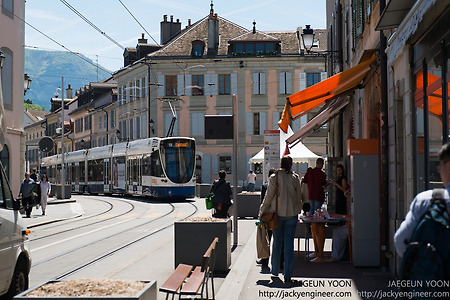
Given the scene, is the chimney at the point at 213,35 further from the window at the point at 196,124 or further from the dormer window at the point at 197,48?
the window at the point at 196,124

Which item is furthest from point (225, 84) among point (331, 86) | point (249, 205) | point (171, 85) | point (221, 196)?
point (331, 86)

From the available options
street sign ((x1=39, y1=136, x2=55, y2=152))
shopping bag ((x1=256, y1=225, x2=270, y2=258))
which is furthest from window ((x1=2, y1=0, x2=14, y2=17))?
shopping bag ((x1=256, y1=225, x2=270, y2=258))

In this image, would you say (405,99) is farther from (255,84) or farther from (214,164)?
(255,84)

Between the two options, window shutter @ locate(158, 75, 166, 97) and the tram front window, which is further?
window shutter @ locate(158, 75, 166, 97)

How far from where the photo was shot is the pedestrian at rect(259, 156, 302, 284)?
32.9 ft

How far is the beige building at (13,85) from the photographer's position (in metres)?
29.9

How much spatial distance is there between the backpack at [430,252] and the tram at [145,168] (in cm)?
3049

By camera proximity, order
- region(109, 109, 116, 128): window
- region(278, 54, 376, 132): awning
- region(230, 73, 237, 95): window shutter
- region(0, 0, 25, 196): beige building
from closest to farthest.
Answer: region(278, 54, 376, 132): awning → region(0, 0, 25, 196): beige building → region(230, 73, 237, 95): window shutter → region(109, 109, 116, 128): window

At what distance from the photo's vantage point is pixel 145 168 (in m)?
36.7

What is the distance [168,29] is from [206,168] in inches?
658

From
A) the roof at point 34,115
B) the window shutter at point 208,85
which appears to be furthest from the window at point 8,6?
the roof at point 34,115

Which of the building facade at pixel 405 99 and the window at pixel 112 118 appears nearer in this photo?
the building facade at pixel 405 99

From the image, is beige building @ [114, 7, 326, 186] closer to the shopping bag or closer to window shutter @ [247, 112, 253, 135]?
window shutter @ [247, 112, 253, 135]

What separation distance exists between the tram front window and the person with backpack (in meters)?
30.4
